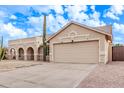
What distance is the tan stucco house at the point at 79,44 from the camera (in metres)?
14.5

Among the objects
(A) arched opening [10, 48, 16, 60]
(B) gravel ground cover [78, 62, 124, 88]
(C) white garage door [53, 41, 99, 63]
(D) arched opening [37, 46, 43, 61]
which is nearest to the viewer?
(B) gravel ground cover [78, 62, 124, 88]

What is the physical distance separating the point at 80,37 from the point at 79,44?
75 cm

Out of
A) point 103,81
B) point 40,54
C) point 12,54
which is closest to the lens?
point 103,81

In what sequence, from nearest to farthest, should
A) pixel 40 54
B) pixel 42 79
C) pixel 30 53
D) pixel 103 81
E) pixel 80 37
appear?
pixel 103 81
pixel 42 79
pixel 80 37
pixel 40 54
pixel 30 53

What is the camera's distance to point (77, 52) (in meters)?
15.9

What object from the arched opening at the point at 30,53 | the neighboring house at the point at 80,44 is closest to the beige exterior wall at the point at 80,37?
the neighboring house at the point at 80,44

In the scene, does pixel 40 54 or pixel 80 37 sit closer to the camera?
pixel 80 37

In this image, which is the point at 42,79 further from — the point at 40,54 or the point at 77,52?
the point at 40,54

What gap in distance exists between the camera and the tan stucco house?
47.6ft

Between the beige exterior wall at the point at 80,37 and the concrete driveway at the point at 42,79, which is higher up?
the beige exterior wall at the point at 80,37

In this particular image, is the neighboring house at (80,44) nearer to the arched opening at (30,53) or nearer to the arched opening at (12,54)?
the arched opening at (30,53)

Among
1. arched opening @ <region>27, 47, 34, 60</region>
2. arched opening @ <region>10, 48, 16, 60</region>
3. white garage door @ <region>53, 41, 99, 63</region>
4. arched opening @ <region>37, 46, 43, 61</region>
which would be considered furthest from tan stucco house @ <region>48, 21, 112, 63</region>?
arched opening @ <region>10, 48, 16, 60</region>

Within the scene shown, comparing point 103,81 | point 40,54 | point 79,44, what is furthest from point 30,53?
point 103,81

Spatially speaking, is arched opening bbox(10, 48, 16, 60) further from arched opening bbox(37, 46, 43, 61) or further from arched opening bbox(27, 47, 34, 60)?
arched opening bbox(37, 46, 43, 61)
